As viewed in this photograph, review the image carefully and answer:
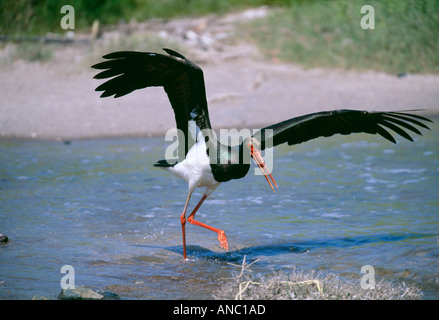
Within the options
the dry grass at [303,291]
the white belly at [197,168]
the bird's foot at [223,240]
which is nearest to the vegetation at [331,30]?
the white belly at [197,168]

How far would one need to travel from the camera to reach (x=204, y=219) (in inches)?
264

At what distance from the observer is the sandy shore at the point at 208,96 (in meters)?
10.5

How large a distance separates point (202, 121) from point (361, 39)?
786cm

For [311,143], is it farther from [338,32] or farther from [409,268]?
[409,268]

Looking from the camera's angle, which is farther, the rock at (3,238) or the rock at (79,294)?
the rock at (3,238)

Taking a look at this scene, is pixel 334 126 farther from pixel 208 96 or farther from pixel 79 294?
pixel 208 96

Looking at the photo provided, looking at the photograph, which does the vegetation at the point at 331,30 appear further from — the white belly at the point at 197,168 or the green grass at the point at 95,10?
the white belly at the point at 197,168

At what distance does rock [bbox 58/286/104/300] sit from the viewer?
13.5 ft

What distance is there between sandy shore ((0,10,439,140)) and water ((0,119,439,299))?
0.80 m

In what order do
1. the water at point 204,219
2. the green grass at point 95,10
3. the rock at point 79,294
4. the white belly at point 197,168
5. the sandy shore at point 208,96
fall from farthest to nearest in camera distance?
the green grass at point 95,10 → the sandy shore at point 208,96 → the white belly at point 197,168 → the water at point 204,219 → the rock at point 79,294

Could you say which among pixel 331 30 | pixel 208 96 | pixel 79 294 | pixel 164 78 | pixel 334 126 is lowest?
pixel 79 294

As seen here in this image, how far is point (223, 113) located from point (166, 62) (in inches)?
219

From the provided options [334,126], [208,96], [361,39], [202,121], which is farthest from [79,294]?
[361,39]

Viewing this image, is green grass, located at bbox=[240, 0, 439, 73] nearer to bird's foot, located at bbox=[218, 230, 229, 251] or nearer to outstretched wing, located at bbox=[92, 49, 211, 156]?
outstretched wing, located at bbox=[92, 49, 211, 156]
